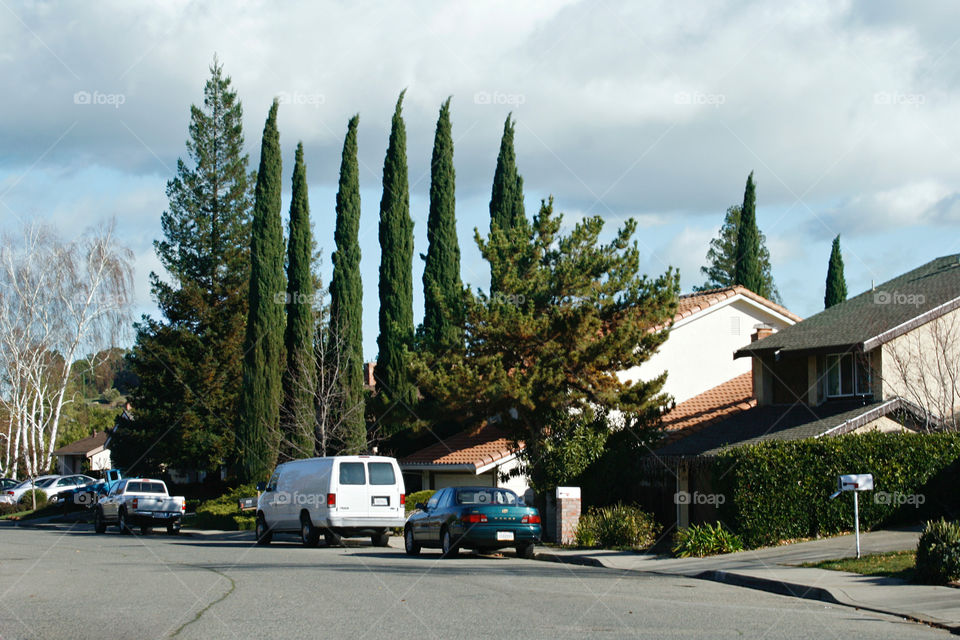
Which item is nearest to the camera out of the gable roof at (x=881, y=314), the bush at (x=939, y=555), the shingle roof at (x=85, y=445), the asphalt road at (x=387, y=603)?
the asphalt road at (x=387, y=603)

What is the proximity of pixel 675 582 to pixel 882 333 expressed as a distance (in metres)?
11.6

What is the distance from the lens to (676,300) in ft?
92.9

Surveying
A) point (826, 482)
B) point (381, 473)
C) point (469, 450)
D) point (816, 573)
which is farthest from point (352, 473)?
A: point (816, 573)

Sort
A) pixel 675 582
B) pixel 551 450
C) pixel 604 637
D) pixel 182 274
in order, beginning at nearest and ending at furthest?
1. pixel 604 637
2. pixel 675 582
3. pixel 551 450
4. pixel 182 274

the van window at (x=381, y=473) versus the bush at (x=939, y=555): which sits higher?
the van window at (x=381, y=473)

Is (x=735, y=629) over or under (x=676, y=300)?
under

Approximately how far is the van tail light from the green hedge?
16.7ft

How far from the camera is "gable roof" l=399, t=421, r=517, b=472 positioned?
32781 mm

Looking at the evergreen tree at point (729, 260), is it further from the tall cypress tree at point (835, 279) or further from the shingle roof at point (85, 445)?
the shingle roof at point (85, 445)

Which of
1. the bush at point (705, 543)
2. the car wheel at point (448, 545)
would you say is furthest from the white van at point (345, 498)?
the bush at point (705, 543)

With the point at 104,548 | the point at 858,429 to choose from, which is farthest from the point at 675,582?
the point at 104,548

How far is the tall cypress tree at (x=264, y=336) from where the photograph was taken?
39.6 metres

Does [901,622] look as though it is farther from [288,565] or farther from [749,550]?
[288,565]

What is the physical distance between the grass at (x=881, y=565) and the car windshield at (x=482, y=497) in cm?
669
